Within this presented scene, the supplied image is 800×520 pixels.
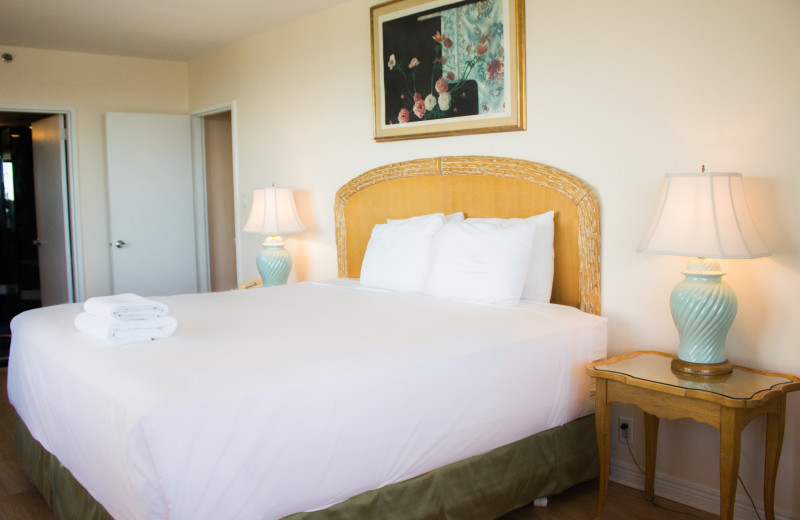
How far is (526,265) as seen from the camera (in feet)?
→ 9.34

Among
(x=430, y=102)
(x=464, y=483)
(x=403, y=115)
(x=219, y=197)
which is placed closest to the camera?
(x=464, y=483)

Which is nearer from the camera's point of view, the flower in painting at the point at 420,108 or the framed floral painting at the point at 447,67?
the framed floral painting at the point at 447,67

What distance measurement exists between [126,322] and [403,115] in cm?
210

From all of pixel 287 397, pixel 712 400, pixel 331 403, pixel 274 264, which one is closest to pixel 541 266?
pixel 712 400

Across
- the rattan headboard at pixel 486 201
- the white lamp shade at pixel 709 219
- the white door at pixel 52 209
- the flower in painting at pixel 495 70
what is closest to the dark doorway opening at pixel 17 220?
the white door at pixel 52 209

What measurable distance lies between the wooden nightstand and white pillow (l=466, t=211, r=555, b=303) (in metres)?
0.51

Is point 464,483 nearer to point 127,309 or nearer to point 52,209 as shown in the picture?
point 127,309

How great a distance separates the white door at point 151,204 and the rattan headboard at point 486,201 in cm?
216

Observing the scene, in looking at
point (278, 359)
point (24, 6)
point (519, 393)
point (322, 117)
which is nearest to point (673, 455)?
point (519, 393)

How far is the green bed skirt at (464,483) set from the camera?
6.40 ft

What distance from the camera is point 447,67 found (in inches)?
137

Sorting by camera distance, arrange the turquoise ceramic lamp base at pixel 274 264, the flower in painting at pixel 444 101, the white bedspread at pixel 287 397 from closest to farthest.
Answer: the white bedspread at pixel 287 397 < the flower in painting at pixel 444 101 < the turquoise ceramic lamp base at pixel 274 264

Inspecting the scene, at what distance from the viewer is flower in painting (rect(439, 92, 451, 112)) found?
3.49 m

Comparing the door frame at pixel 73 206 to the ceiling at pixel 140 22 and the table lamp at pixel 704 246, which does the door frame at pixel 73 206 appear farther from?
the table lamp at pixel 704 246
